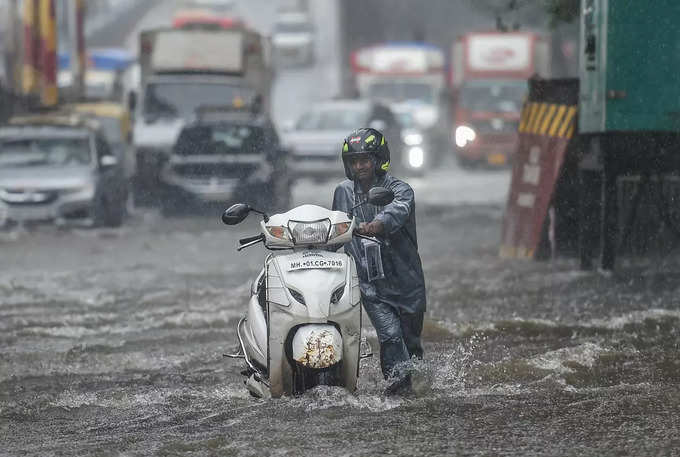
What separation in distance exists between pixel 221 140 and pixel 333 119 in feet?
26.0

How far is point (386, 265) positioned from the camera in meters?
7.84

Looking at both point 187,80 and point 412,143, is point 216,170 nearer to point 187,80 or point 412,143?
point 187,80

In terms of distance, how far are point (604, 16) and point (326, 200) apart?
40.1ft

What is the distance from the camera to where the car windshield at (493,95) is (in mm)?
37875

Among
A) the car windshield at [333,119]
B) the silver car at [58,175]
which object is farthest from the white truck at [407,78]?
the silver car at [58,175]

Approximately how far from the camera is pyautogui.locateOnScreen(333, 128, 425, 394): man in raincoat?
777 centimetres

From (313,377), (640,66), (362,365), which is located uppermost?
(640,66)

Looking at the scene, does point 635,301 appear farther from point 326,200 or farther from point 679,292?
point 326,200

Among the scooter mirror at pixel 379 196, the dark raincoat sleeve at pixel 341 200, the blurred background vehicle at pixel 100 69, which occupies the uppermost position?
the scooter mirror at pixel 379 196

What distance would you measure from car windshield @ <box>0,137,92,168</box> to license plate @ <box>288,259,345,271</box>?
1382cm

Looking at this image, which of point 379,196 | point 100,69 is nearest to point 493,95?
point 100,69

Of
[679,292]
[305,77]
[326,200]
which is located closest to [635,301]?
[679,292]

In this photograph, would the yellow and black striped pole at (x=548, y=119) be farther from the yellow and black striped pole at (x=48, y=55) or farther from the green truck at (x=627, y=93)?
the yellow and black striped pole at (x=48, y=55)

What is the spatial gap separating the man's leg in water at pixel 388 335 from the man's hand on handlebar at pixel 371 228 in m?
0.53
